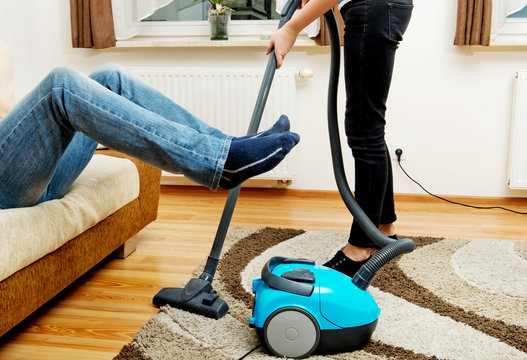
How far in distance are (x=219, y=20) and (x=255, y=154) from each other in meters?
1.92

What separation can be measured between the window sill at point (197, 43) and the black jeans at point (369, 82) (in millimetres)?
1259

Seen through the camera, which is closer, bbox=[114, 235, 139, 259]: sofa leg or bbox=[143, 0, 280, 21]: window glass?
bbox=[114, 235, 139, 259]: sofa leg

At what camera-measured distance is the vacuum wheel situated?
1.09 metres

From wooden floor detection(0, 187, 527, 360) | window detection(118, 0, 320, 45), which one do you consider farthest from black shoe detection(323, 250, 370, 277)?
window detection(118, 0, 320, 45)

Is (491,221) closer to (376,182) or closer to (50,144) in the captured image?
(376,182)

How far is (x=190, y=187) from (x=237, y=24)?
989mm

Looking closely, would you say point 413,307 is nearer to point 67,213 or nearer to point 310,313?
point 310,313

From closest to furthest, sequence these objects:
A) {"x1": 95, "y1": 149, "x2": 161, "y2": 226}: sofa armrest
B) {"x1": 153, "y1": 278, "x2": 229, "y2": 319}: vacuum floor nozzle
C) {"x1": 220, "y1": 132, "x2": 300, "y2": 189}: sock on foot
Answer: {"x1": 220, "y1": 132, "x2": 300, "y2": 189}: sock on foot
{"x1": 153, "y1": 278, "x2": 229, "y2": 319}: vacuum floor nozzle
{"x1": 95, "y1": 149, "x2": 161, "y2": 226}: sofa armrest

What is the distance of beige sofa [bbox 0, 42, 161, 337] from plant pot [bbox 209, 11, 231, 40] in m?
1.14

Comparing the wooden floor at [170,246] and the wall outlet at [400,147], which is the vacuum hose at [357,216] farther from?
the wall outlet at [400,147]

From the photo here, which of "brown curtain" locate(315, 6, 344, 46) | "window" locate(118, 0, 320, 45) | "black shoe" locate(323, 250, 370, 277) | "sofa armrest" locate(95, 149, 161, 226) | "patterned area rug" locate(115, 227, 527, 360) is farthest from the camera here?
"window" locate(118, 0, 320, 45)

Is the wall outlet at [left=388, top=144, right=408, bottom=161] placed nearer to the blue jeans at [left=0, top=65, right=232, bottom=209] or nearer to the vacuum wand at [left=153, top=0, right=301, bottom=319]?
the vacuum wand at [left=153, top=0, right=301, bottom=319]

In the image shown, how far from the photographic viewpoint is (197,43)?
2.76 metres

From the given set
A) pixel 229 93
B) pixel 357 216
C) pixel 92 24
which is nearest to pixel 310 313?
pixel 357 216
